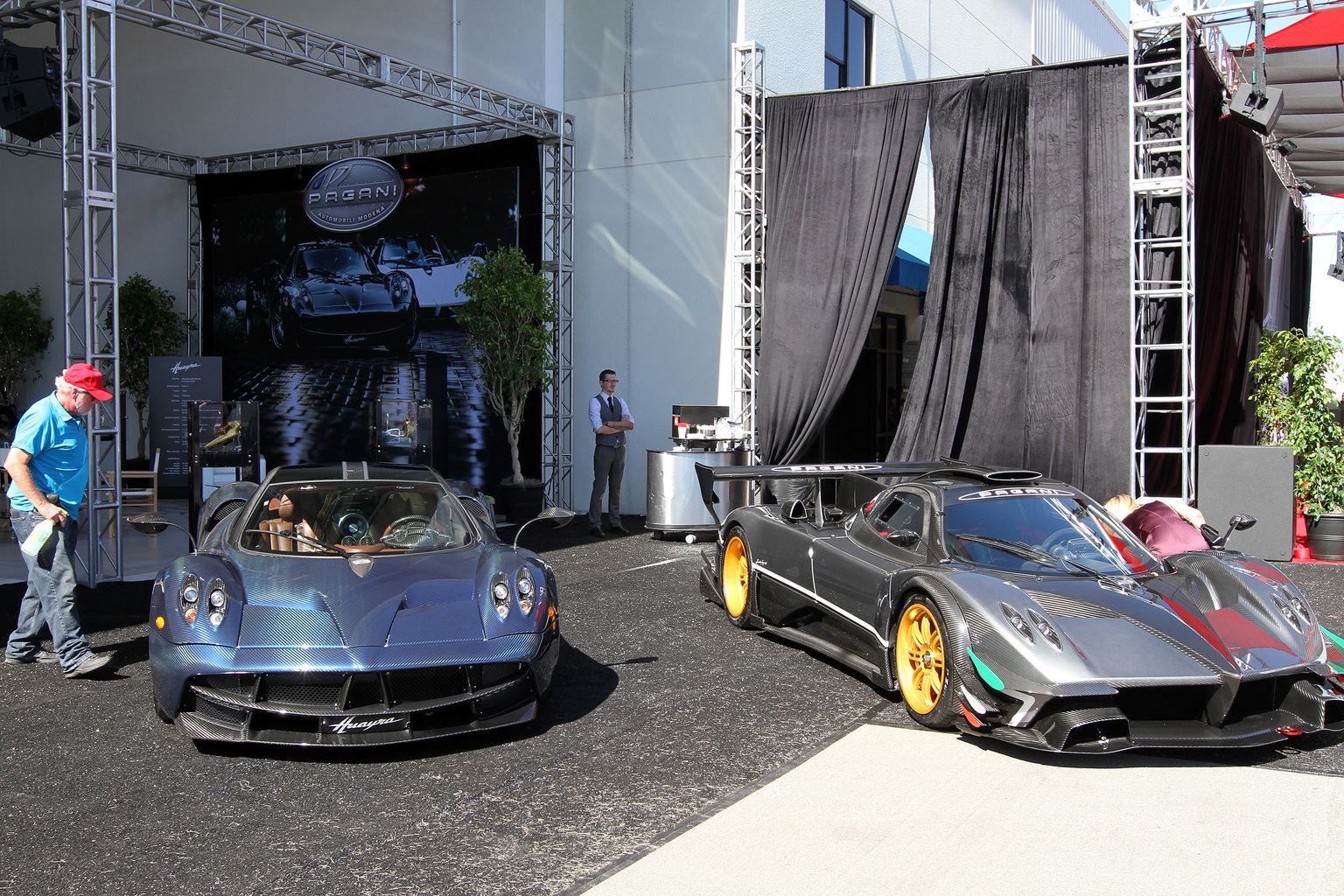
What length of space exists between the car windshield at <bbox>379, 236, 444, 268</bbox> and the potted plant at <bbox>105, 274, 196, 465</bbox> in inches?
177

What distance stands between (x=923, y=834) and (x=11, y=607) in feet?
22.6

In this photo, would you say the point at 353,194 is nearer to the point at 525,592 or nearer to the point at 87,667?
the point at 87,667

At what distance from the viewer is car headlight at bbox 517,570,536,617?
4477mm

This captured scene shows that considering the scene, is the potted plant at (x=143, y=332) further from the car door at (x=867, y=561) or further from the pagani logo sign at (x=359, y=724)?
the pagani logo sign at (x=359, y=724)

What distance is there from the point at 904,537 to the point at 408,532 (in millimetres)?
2516

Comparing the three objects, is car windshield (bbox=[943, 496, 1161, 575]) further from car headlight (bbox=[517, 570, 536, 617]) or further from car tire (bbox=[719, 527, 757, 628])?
car headlight (bbox=[517, 570, 536, 617])

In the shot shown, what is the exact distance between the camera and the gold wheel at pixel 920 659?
14.6ft

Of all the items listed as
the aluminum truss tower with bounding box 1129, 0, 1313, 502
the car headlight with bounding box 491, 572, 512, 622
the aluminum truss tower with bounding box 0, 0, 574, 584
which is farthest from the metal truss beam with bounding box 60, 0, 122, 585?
the aluminum truss tower with bounding box 1129, 0, 1313, 502

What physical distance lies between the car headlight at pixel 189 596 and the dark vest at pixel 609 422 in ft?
24.2

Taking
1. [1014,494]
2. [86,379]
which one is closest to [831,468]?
[1014,494]

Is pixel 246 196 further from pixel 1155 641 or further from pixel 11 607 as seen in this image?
pixel 1155 641

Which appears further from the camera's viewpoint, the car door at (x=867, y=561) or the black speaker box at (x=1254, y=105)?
the black speaker box at (x=1254, y=105)

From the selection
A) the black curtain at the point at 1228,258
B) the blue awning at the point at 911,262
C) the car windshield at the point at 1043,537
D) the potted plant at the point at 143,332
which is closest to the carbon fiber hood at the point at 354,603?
the car windshield at the point at 1043,537

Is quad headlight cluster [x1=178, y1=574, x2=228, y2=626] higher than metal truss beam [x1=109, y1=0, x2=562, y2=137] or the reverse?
the reverse
